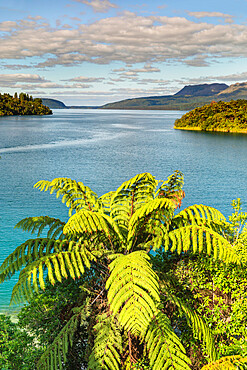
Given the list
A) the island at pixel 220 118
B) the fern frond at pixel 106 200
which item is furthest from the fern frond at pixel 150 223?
the island at pixel 220 118

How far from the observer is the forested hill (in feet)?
413

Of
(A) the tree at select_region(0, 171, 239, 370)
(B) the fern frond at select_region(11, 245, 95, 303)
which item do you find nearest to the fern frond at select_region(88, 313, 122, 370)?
(A) the tree at select_region(0, 171, 239, 370)

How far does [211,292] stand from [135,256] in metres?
1.63

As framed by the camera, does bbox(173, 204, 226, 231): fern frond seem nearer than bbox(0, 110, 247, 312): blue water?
Yes

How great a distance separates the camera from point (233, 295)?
457 cm

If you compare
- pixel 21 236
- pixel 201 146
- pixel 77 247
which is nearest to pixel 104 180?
pixel 21 236

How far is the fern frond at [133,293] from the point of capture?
3.72 meters

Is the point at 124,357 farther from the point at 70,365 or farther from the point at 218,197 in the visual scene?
the point at 218,197

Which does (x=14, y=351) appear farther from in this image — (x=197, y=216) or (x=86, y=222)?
(x=197, y=216)

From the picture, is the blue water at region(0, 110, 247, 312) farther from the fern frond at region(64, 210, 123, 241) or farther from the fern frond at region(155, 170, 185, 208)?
the fern frond at region(155, 170, 185, 208)

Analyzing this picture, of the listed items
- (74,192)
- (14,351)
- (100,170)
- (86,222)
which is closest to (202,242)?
(86,222)

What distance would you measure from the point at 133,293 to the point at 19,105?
13814 cm

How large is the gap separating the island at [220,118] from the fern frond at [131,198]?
61899 mm

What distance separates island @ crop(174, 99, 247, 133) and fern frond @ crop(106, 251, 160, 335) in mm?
64039
